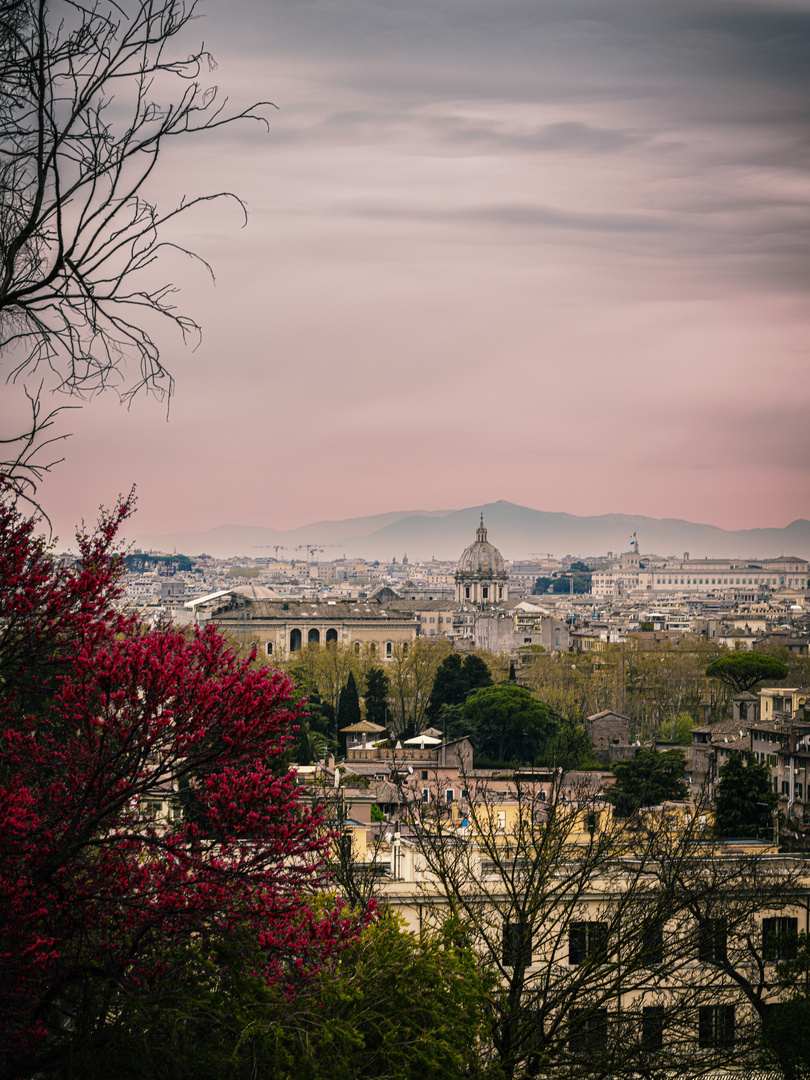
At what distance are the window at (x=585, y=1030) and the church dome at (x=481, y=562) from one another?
114510mm

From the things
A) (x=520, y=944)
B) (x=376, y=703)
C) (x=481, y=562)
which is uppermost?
(x=481, y=562)

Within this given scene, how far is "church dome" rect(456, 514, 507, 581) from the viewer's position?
124688mm

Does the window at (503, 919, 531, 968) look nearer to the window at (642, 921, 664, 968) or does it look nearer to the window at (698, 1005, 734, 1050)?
the window at (642, 921, 664, 968)

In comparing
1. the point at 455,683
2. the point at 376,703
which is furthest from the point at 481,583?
the point at 455,683

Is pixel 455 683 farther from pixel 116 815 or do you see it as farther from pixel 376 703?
pixel 116 815

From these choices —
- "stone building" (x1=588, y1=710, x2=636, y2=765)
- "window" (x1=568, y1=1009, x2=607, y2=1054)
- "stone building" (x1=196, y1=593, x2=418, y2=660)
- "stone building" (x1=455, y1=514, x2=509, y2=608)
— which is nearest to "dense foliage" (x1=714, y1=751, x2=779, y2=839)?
"stone building" (x1=588, y1=710, x2=636, y2=765)

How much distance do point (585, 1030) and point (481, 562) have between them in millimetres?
120083

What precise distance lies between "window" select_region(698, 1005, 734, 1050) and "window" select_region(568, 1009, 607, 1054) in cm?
79

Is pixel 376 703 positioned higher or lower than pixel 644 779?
lower

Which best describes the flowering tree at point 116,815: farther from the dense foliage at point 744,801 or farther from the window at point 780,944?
the dense foliage at point 744,801

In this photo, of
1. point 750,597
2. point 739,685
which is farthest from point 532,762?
point 750,597

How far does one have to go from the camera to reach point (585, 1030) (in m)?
8.87

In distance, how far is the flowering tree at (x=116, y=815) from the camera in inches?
173

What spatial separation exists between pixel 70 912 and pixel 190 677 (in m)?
1.03
